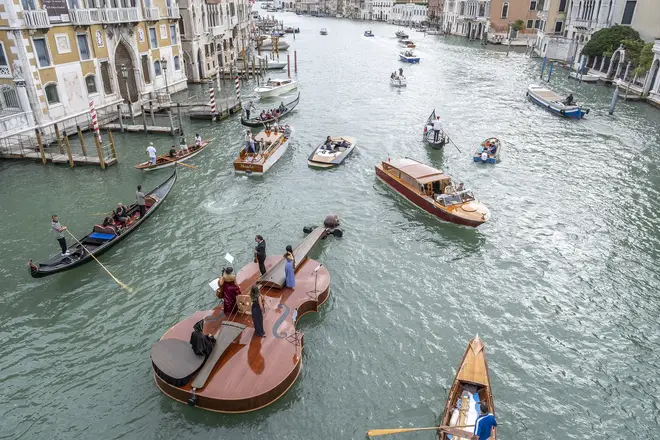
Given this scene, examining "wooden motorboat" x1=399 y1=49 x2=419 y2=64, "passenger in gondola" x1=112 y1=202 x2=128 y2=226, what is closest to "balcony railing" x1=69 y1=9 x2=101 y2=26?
"passenger in gondola" x1=112 y1=202 x2=128 y2=226

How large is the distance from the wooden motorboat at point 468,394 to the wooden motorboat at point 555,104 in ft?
110

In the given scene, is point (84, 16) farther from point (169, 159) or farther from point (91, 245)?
point (91, 245)

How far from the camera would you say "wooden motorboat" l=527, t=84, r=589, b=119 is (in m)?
38.5

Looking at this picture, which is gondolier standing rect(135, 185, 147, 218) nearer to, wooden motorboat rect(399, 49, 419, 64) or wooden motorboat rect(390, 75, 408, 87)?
wooden motorboat rect(390, 75, 408, 87)

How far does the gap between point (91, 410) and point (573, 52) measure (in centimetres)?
7724

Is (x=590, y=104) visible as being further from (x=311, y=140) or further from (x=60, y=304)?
(x=60, y=304)

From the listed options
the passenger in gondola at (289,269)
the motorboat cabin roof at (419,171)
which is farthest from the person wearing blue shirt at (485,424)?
the motorboat cabin roof at (419,171)

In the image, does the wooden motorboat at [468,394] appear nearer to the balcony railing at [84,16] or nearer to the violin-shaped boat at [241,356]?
the violin-shaped boat at [241,356]

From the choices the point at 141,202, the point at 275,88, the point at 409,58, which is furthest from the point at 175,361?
the point at 409,58

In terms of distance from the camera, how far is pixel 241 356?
1177cm

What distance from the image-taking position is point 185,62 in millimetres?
51375

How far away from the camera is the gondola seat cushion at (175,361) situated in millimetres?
10820

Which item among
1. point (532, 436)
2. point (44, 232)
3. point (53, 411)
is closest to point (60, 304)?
point (53, 411)

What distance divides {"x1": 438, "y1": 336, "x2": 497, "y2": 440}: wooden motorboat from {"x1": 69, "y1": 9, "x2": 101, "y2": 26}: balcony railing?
3320 centimetres
